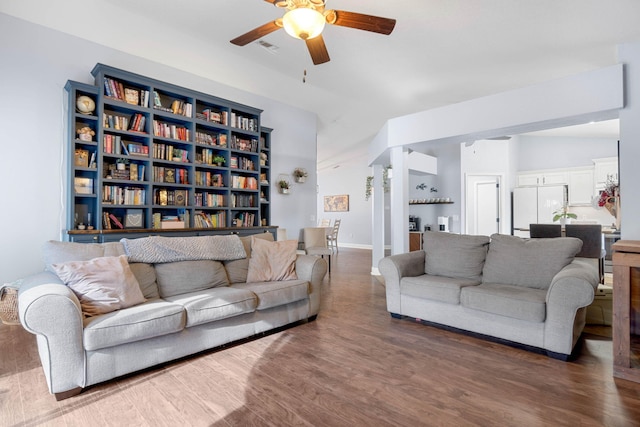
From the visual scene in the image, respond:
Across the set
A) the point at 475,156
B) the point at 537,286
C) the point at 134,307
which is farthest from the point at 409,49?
the point at 475,156

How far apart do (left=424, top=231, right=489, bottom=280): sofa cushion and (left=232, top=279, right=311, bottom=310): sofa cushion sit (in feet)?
4.75

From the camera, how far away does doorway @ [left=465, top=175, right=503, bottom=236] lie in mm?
8234

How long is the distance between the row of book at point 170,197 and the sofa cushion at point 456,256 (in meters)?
3.36

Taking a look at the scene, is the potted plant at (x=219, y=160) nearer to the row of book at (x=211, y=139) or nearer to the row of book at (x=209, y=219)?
the row of book at (x=211, y=139)

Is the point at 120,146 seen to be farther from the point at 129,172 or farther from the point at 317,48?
the point at 317,48

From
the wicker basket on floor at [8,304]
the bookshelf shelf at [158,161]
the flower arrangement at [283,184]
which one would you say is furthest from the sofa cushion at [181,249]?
the flower arrangement at [283,184]

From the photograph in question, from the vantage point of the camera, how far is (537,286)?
2.90m

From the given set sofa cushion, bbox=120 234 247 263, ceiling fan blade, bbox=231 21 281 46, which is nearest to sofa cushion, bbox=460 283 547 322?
sofa cushion, bbox=120 234 247 263

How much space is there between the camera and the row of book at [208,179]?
188 inches

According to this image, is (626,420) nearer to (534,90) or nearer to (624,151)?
(624,151)

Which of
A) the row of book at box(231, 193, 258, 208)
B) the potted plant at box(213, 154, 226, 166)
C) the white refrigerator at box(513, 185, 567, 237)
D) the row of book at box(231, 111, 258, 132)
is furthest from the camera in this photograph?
the white refrigerator at box(513, 185, 567, 237)

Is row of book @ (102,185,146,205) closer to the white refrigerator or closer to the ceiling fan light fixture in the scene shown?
the ceiling fan light fixture

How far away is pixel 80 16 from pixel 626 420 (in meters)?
6.10

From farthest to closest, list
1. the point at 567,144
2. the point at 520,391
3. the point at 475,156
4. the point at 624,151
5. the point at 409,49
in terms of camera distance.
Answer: the point at 475,156
the point at 567,144
the point at 409,49
the point at 624,151
the point at 520,391
